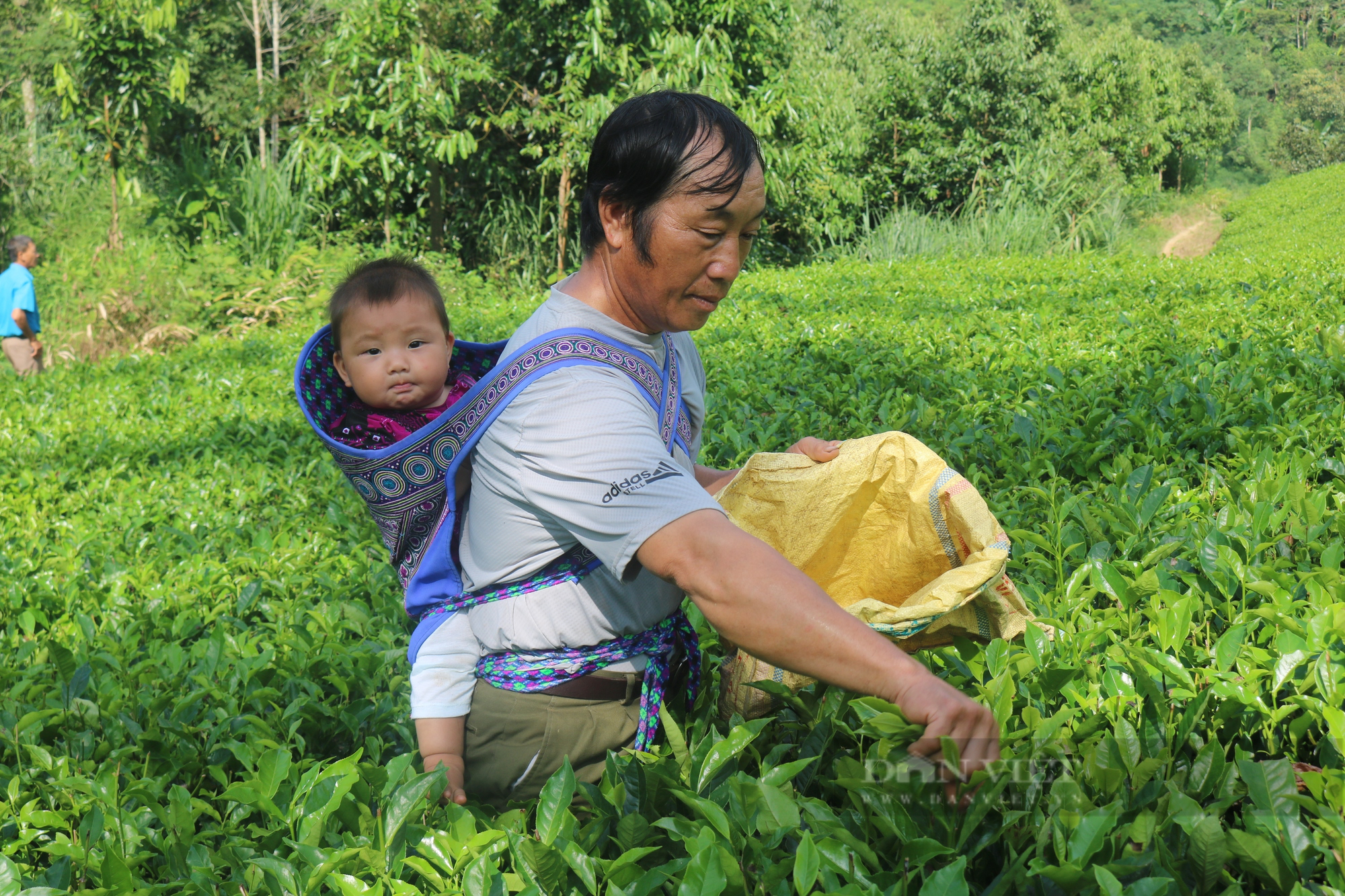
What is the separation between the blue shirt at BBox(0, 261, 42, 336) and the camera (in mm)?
9703

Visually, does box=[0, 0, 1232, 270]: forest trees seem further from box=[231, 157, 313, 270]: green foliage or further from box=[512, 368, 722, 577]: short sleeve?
box=[512, 368, 722, 577]: short sleeve

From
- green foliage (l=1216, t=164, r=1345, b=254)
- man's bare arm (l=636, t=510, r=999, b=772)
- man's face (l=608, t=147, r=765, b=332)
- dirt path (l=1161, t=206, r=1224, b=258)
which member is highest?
man's face (l=608, t=147, r=765, b=332)

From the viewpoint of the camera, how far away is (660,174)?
1.65 m

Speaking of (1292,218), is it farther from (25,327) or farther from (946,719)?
(946,719)

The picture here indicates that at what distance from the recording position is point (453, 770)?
184 centimetres

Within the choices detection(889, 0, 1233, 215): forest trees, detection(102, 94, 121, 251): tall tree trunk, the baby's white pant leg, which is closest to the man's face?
the baby's white pant leg

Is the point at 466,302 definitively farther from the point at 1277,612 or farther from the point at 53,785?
the point at 1277,612

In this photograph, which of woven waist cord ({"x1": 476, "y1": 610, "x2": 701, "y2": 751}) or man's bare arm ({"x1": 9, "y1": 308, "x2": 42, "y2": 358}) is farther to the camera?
man's bare arm ({"x1": 9, "y1": 308, "x2": 42, "y2": 358})

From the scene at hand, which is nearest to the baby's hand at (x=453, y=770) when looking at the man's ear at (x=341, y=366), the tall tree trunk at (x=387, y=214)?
the man's ear at (x=341, y=366)

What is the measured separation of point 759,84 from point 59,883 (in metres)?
12.2

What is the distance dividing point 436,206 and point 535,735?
11.0m

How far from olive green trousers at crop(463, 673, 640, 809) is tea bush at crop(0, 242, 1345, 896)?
2.7 inches

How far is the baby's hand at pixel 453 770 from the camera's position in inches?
71.3

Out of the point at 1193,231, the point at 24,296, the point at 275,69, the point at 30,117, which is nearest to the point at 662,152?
the point at 24,296
